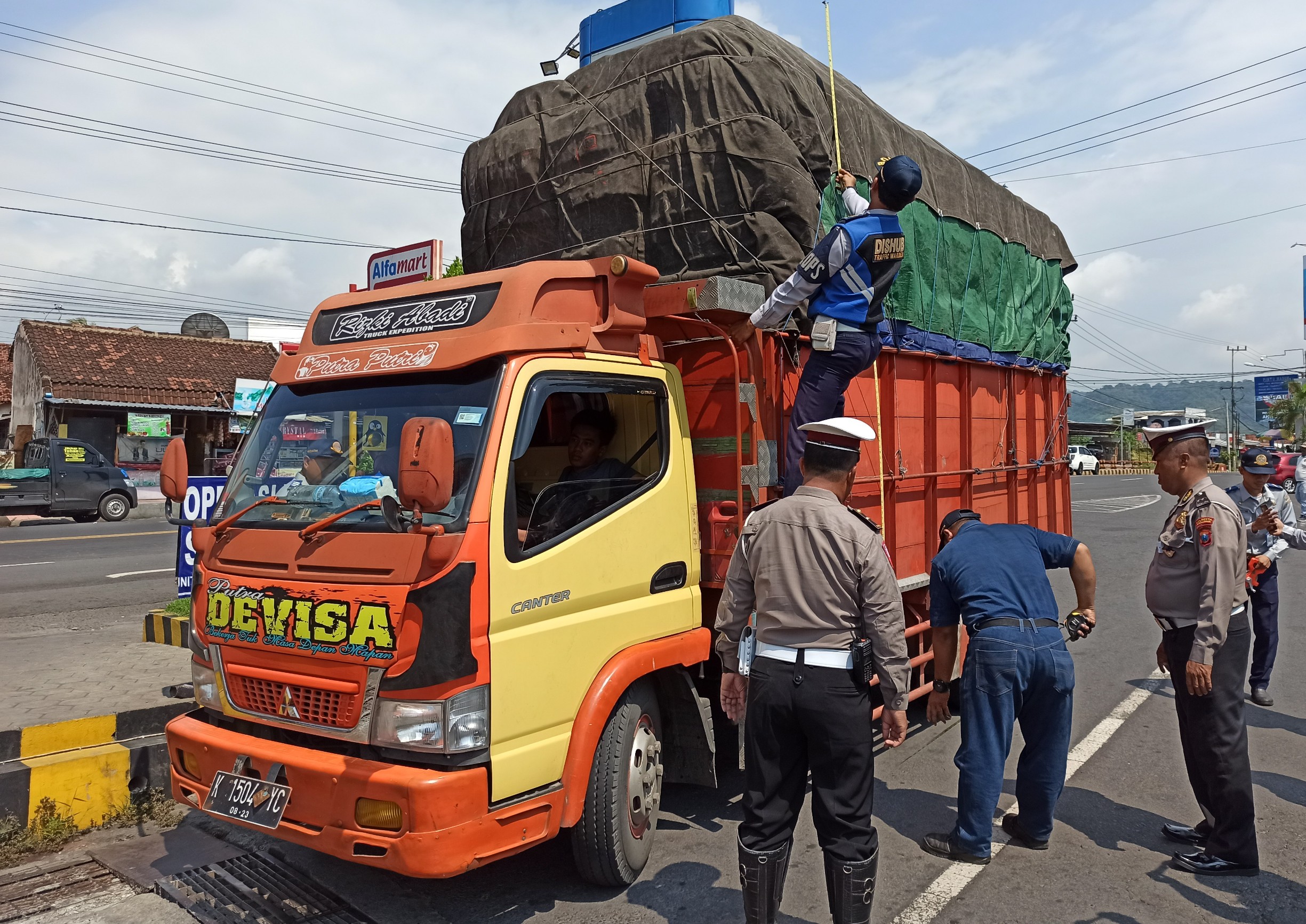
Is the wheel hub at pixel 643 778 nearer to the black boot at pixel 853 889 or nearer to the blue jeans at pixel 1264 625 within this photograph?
the black boot at pixel 853 889

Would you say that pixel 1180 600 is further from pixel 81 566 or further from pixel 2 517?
pixel 2 517

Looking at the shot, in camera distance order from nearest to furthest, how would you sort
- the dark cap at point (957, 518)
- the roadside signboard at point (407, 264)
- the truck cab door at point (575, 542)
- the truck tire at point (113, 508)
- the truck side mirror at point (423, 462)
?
the truck side mirror at point (423, 462), the truck cab door at point (575, 542), the dark cap at point (957, 518), the roadside signboard at point (407, 264), the truck tire at point (113, 508)

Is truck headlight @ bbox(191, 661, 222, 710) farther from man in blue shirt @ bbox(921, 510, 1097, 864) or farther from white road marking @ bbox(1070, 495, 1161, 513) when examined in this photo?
white road marking @ bbox(1070, 495, 1161, 513)

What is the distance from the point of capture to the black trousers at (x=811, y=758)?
315cm

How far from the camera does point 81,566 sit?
13.4 meters

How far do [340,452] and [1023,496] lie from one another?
5.75 m

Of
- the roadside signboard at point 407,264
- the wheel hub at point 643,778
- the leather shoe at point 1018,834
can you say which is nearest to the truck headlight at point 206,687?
the wheel hub at point 643,778

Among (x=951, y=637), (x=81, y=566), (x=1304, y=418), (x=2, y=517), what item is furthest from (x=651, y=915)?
(x=1304, y=418)

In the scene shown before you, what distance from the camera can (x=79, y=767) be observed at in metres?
4.56

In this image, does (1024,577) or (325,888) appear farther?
(1024,577)

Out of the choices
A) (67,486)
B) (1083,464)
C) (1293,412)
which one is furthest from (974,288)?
(1293,412)

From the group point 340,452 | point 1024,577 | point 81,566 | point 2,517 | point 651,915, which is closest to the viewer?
point 651,915

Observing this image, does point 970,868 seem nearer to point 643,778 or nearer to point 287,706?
point 643,778

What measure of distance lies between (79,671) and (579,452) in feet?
15.1
